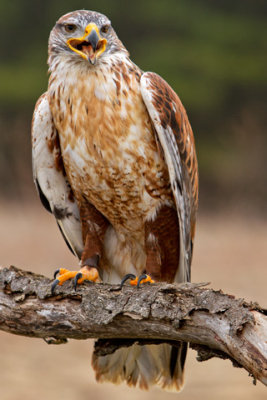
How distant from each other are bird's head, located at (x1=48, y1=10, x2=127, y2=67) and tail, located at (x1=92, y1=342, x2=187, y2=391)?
168cm

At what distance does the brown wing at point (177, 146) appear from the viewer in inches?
144

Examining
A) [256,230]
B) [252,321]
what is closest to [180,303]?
[252,321]

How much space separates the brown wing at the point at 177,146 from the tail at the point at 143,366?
51 centimetres

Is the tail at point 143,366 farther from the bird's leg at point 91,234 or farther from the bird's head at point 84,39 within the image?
the bird's head at point 84,39

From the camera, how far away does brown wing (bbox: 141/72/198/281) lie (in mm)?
3652

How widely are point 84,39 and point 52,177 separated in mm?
906

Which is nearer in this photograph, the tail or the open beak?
the open beak

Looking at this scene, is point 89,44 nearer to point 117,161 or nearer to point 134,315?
point 117,161

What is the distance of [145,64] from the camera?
12094 mm

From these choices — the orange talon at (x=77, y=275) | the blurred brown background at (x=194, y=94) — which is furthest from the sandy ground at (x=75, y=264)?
the orange talon at (x=77, y=275)

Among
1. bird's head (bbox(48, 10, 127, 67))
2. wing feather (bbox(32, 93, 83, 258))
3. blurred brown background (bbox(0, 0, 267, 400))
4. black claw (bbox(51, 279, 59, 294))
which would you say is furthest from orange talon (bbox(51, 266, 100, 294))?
blurred brown background (bbox(0, 0, 267, 400))

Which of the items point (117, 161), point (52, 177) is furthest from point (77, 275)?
point (52, 177)

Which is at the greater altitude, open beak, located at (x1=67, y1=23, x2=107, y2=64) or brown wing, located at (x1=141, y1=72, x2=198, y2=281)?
open beak, located at (x1=67, y1=23, x2=107, y2=64)

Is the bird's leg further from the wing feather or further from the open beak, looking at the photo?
the open beak
